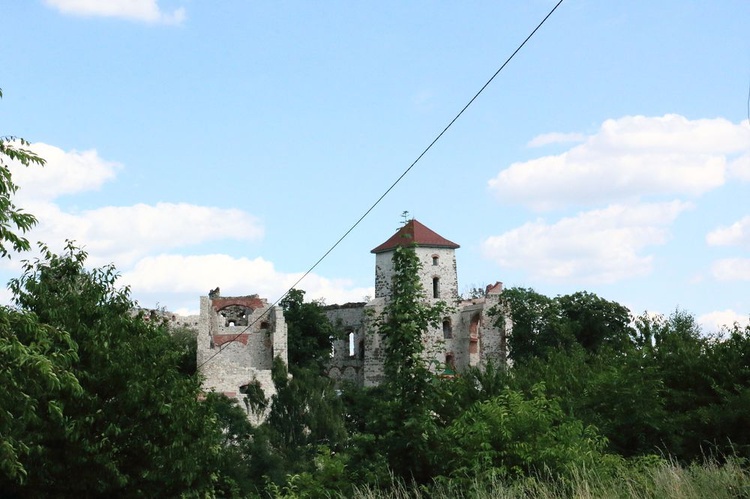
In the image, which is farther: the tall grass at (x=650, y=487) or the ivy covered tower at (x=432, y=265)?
the ivy covered tower at (x=432, y=265)

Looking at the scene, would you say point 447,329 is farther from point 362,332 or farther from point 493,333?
point 362,332

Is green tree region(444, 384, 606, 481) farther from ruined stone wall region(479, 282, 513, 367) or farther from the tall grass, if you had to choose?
ruined stone wall region(479, 282, 513, 367)

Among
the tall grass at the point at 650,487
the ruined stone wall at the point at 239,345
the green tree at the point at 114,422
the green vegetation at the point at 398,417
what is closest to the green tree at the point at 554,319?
the ruined stone wall at the point at 239,345

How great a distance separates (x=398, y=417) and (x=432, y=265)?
1708 inches

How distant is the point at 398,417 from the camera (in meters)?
15.0

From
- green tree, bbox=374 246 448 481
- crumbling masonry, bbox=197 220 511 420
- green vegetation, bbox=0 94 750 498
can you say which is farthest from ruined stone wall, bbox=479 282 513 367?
green tree, bbox=374 246 448 481

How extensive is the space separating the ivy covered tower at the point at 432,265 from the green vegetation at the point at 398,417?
25.9m

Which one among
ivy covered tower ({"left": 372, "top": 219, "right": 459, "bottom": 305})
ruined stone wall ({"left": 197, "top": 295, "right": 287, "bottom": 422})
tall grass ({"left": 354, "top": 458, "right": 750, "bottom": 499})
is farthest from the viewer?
ivy covered tower ({"left": 372, "top": 219, "right": 459, "bottom": 305})

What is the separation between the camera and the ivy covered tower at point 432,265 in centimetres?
5750

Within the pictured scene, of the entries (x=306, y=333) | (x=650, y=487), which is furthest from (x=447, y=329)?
(x=650, y=487)

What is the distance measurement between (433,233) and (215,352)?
13991mm

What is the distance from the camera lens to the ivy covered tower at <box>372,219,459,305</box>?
57.5 metres

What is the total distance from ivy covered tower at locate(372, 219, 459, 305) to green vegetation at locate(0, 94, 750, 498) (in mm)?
25861

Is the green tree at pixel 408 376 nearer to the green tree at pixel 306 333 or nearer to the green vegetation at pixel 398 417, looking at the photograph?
the green vegetation at pixel 398 417
